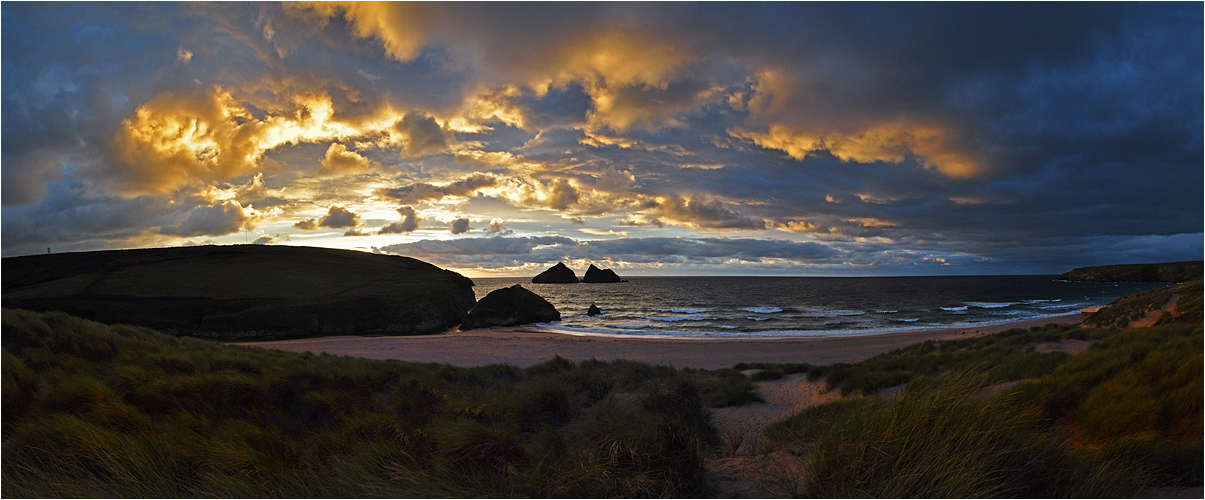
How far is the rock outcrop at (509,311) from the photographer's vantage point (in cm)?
4366

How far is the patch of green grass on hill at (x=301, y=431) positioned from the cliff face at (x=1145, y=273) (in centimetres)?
18334

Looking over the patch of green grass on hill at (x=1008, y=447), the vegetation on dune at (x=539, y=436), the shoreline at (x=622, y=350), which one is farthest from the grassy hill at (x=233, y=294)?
the patch of green grass on hill at (x=1008, y=447)

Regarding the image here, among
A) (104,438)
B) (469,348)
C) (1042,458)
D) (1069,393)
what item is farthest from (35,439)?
(469,348)

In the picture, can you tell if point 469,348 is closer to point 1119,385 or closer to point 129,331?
point 129,331

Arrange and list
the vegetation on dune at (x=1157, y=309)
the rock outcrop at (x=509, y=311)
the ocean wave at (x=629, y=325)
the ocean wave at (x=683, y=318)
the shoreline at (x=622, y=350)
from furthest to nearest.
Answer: the ocean wave at (x=683, y=318) < the rock outcrop at (x=509, y=311) < the ocean wave at (x=629, y=325) < the shoreline at (x=622, y=350) < the vegetation on dune at (x=1157, y=309)

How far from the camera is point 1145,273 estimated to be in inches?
5723

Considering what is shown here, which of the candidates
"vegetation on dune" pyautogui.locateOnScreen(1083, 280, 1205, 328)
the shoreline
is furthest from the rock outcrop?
"vegetation on dune" pyautogui.locateOnScreen(1083, 280, 1205, 328)

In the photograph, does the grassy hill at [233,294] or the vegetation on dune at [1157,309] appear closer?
the vegetation on dune at [1157,309]

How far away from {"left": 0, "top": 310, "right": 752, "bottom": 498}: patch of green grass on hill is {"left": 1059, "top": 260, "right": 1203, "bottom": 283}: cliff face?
183337 millimetres

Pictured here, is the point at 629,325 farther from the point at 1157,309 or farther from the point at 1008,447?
the point at 1008,447

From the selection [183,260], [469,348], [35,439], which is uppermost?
[183,260]

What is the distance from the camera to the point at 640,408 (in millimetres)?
7168

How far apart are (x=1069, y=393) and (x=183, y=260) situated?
8810 cm

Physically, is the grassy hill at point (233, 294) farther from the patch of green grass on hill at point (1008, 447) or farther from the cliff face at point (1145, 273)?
the cliff face at point (1145, 273)
